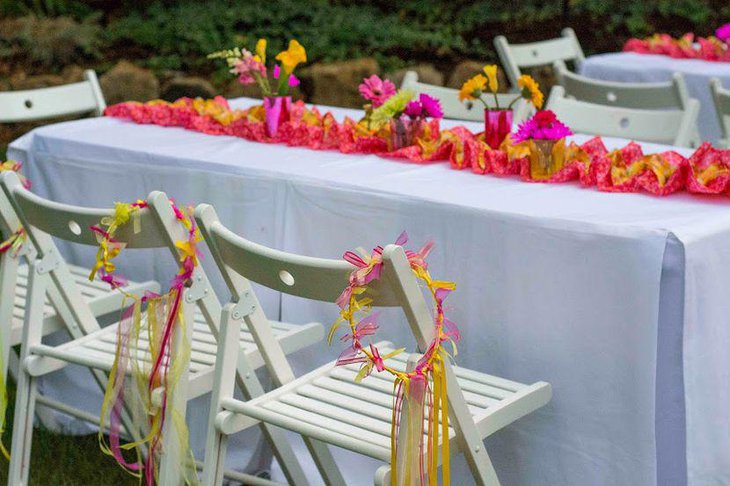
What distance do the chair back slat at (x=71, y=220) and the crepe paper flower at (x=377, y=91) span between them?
972 millimetres

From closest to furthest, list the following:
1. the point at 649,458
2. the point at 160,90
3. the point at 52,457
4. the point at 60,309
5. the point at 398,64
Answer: the point at 649,458, the point at 60,309, the point at 52,457, the point at 160,90, the point at 398,64

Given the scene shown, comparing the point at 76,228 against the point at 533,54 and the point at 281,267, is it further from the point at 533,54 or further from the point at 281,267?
the point at 533,54

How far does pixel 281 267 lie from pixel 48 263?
97cm

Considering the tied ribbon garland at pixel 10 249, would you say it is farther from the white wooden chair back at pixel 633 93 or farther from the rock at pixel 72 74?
the rock at pixel 72 74

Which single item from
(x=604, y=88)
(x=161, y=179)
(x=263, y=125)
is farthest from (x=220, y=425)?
(x=604, y=88)

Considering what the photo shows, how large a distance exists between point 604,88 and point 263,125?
1475 millimetres

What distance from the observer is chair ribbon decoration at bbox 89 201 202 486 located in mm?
2469

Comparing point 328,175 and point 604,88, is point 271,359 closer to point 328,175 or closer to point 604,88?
point 328,175

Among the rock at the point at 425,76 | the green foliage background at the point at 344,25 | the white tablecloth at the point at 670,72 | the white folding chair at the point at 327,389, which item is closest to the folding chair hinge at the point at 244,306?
the white folding chair at the point at 327,389

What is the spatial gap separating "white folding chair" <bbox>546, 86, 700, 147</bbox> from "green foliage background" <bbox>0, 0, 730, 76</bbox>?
4836mm

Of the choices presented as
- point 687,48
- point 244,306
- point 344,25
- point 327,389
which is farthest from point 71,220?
point 344,25

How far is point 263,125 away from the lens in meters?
3.43

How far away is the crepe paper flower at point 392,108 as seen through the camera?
3.10 meters

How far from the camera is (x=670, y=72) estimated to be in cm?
500
